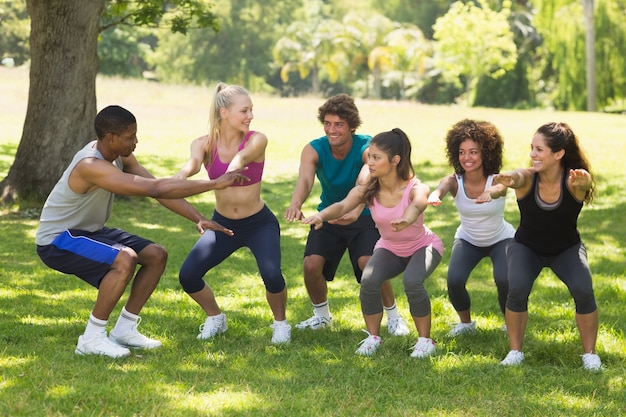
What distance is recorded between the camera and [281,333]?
21.5ft

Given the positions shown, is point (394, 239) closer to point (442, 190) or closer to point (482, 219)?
point (442, 190)

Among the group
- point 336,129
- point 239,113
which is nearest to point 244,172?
point 239,113

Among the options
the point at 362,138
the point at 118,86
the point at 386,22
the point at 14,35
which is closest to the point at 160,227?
the point at 362,138

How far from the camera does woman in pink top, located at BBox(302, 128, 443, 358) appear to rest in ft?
20.2

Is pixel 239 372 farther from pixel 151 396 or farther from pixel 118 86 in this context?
pixel 118 86

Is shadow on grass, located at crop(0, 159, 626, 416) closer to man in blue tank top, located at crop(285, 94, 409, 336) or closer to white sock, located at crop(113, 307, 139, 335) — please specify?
white sock, located at crop(113, 307, 139, 335)

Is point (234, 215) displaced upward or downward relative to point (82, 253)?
upward

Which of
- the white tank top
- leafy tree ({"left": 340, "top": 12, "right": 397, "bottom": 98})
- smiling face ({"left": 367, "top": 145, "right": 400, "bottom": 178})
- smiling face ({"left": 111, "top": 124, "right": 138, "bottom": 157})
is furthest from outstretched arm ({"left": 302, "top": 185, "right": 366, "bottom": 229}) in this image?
leafy tree ({"left": 340, "top": 12, "right": 397, "bottom": 98})

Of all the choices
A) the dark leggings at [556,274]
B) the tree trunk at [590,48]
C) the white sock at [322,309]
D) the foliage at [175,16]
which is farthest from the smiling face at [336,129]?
the tree trunk at [590,48]

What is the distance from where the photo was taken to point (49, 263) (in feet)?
20.2

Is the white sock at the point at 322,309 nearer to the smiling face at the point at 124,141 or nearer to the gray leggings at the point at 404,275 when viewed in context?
the gray leggings at the point at 404,275

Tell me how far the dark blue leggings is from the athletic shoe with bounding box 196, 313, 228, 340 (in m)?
0.27

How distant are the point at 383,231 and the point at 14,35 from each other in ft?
183

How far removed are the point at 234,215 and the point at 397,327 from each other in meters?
1.59
